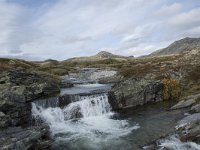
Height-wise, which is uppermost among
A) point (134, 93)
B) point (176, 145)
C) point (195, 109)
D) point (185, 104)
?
point (134, 93)

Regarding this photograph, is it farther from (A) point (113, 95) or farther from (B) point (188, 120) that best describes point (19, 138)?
(A) point (113, 95)

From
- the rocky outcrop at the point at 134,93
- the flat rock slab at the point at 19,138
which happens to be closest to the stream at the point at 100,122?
the rocky outcrop at the point at 134,93

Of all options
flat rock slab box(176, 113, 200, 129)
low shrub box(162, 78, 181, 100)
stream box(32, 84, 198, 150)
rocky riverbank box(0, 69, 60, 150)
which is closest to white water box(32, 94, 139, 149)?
stream box(32, 84, 198, 150)

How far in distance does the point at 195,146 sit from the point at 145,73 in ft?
95.4

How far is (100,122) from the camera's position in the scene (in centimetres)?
3250

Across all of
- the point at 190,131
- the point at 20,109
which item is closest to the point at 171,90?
the point at 190,131

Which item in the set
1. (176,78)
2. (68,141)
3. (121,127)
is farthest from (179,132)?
(176,78)

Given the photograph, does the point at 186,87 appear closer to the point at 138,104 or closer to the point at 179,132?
the point at 138,104

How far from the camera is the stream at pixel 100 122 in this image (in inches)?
1008

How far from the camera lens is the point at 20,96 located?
3356cm

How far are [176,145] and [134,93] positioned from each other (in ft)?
52.8

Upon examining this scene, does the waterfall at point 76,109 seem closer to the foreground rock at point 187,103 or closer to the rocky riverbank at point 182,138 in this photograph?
the foreground rock at point 187,103

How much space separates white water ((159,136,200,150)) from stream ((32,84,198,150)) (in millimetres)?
1609

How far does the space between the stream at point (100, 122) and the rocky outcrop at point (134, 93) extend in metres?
1.15
